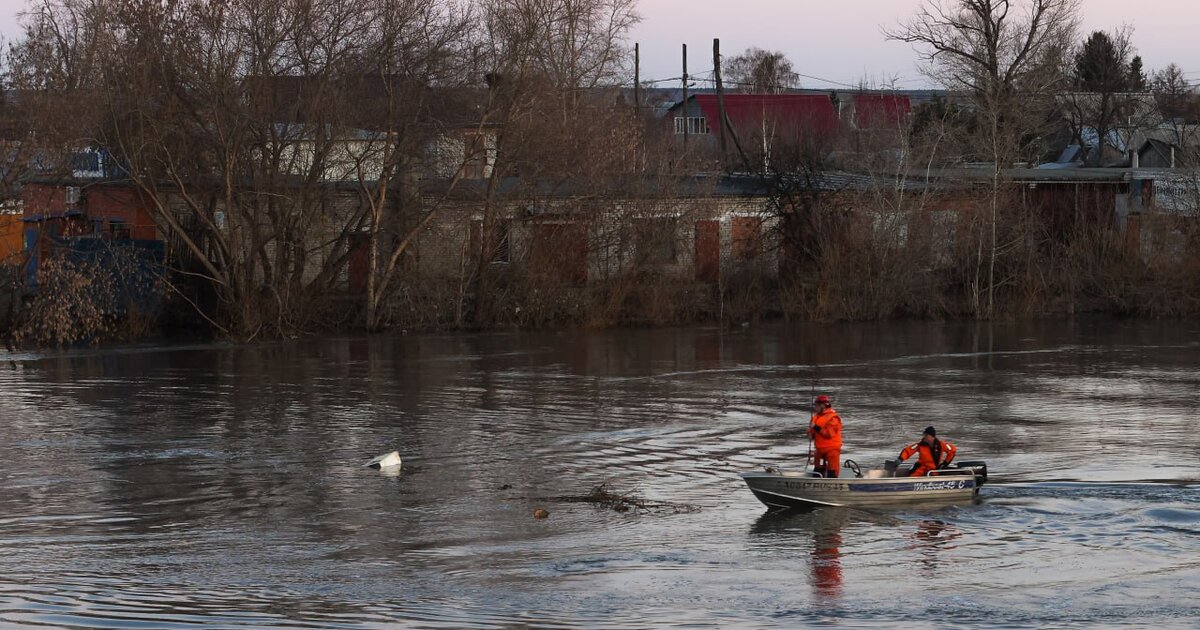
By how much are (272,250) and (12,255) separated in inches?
309

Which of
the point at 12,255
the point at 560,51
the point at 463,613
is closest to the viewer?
the point at 463,613

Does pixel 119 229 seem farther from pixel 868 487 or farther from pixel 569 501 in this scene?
pixel 868 487

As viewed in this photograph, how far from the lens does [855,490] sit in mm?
15938

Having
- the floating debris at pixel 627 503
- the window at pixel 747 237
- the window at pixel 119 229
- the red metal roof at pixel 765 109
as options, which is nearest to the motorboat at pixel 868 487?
the floating debris at pixel 627 503

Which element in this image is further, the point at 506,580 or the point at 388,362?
the point at 388,362

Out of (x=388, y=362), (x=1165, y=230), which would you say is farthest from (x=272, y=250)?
(x=1165, y=230)

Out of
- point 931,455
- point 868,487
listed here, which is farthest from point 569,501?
point 931,455

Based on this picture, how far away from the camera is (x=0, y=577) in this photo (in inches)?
510

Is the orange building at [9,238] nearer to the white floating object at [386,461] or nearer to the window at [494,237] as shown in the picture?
the window at [494,237]

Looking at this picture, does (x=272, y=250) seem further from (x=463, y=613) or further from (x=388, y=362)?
(x=463, y=613)

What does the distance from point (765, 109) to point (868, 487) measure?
72313 millimetres

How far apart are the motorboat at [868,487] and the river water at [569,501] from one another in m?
0.18

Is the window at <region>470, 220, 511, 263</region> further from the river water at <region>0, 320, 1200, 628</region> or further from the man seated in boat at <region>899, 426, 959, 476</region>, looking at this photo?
the man seated in boat at <region>899, 426, 959, 476</region>

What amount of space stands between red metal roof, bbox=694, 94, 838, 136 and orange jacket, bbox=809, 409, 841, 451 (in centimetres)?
6750
